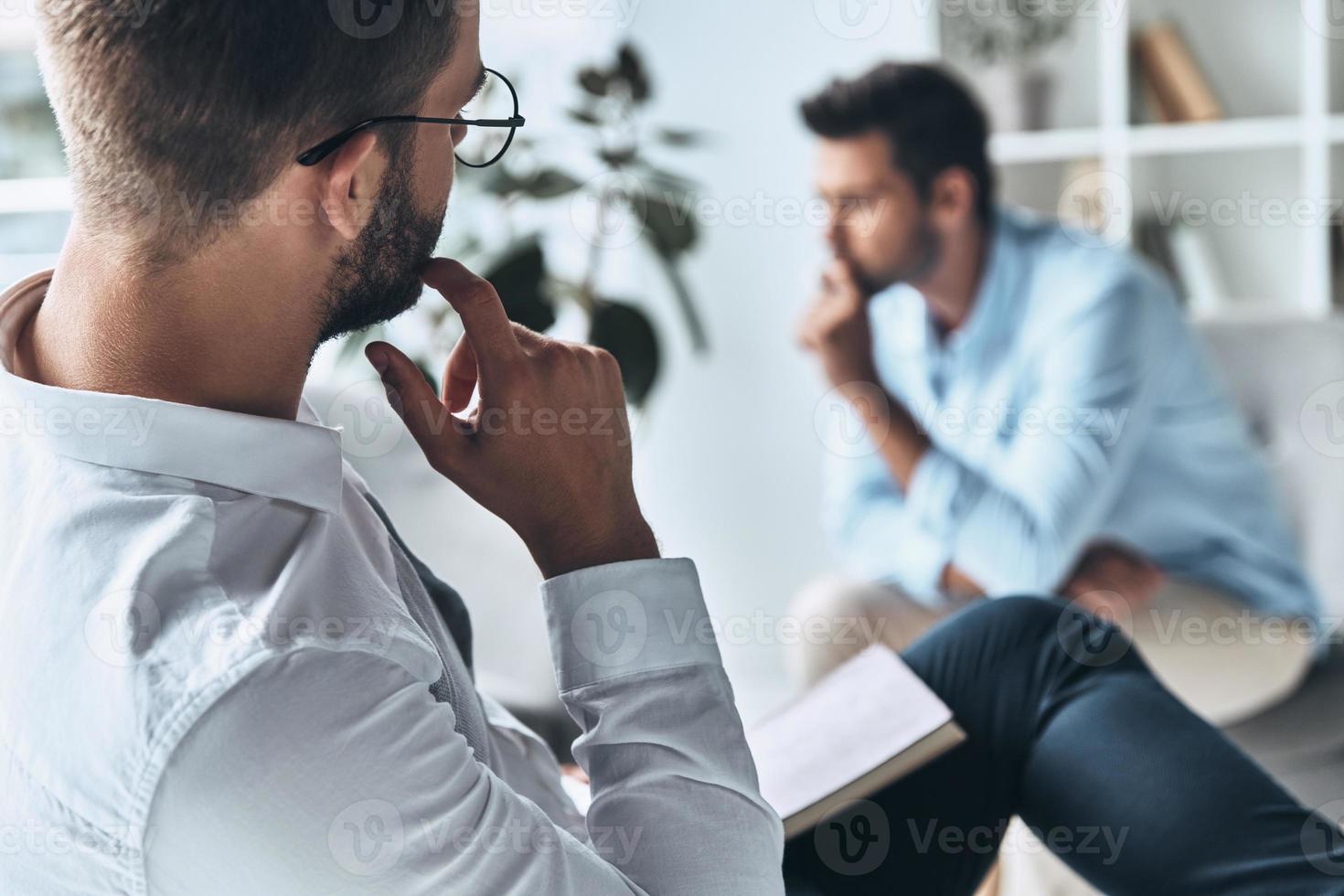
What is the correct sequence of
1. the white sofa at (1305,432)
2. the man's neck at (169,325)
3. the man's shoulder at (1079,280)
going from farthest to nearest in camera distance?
the man's shoulder at (1079,280) < the white sofa at (1305,432) < the man's neck at (169,325)

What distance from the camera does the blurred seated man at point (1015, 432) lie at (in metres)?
1.84

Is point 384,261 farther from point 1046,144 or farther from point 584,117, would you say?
point 1046,144

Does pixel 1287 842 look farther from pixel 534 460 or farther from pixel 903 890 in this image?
pixel 534 460

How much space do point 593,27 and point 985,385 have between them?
45.6 inches

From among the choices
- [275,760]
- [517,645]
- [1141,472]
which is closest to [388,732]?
[275,760]

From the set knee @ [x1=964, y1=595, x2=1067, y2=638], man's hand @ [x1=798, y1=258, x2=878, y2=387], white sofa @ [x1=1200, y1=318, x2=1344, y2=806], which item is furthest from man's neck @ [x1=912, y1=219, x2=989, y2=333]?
knee @ [x1=964, y1=595, x2=1067, y2=638]

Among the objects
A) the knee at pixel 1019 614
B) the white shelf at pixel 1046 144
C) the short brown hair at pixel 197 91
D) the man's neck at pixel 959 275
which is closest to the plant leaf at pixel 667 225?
the man's neck at pixel 959 275

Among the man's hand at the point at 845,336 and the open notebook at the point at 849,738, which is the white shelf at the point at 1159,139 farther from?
the open notebook at the point at 849,738

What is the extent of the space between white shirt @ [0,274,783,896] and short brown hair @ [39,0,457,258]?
0.11 metres

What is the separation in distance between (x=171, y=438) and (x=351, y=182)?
169 millimetres

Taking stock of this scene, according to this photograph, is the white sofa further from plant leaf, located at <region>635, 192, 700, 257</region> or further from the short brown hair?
the short brown hair

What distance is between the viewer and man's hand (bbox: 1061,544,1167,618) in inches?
73.1

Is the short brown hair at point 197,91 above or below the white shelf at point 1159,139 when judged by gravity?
above

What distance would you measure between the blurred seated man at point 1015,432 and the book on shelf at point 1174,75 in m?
0.39
